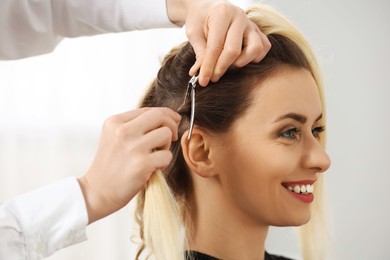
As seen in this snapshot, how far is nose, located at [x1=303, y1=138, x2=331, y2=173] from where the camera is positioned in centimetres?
112

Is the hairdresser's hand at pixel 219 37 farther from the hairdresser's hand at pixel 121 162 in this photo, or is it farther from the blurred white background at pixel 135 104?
the blurred white background at pixel 135 104

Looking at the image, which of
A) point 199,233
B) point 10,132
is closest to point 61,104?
point 10,132

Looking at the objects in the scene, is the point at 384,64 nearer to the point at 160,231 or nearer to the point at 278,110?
the point at 278,110

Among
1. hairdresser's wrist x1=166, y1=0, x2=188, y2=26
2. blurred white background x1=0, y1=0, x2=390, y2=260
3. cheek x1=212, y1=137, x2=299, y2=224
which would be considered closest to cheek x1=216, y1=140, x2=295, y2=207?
cheek x1=212, y1=137, x2=299, y2=224

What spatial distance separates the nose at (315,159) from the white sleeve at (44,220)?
507 mm

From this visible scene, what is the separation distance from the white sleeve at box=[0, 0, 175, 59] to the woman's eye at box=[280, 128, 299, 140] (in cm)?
37

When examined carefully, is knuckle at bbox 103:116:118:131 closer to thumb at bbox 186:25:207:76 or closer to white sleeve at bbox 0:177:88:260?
white sleeve at bbox 0:177:88:260

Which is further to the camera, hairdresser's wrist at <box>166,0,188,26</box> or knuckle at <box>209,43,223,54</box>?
hairdresser's wrist at <box>166,0,188,26</box>

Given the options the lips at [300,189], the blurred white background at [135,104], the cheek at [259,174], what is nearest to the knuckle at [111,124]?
the cheek at [259,174]

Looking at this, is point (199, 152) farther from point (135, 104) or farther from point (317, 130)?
point (135, 104)

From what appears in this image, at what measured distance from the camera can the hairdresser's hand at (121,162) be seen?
864 mm

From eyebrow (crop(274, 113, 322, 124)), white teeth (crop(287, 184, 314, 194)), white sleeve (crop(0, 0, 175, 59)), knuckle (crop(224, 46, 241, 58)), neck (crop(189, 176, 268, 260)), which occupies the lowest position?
neck (crop(189, 176, 268, 260))

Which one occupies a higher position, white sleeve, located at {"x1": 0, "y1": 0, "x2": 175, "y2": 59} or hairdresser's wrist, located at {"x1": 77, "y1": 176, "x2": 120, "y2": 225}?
white sleeve, located at {"x1": 0, "y1": 0, "x2": 175, "y2": 59}

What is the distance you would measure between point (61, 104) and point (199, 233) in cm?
106
